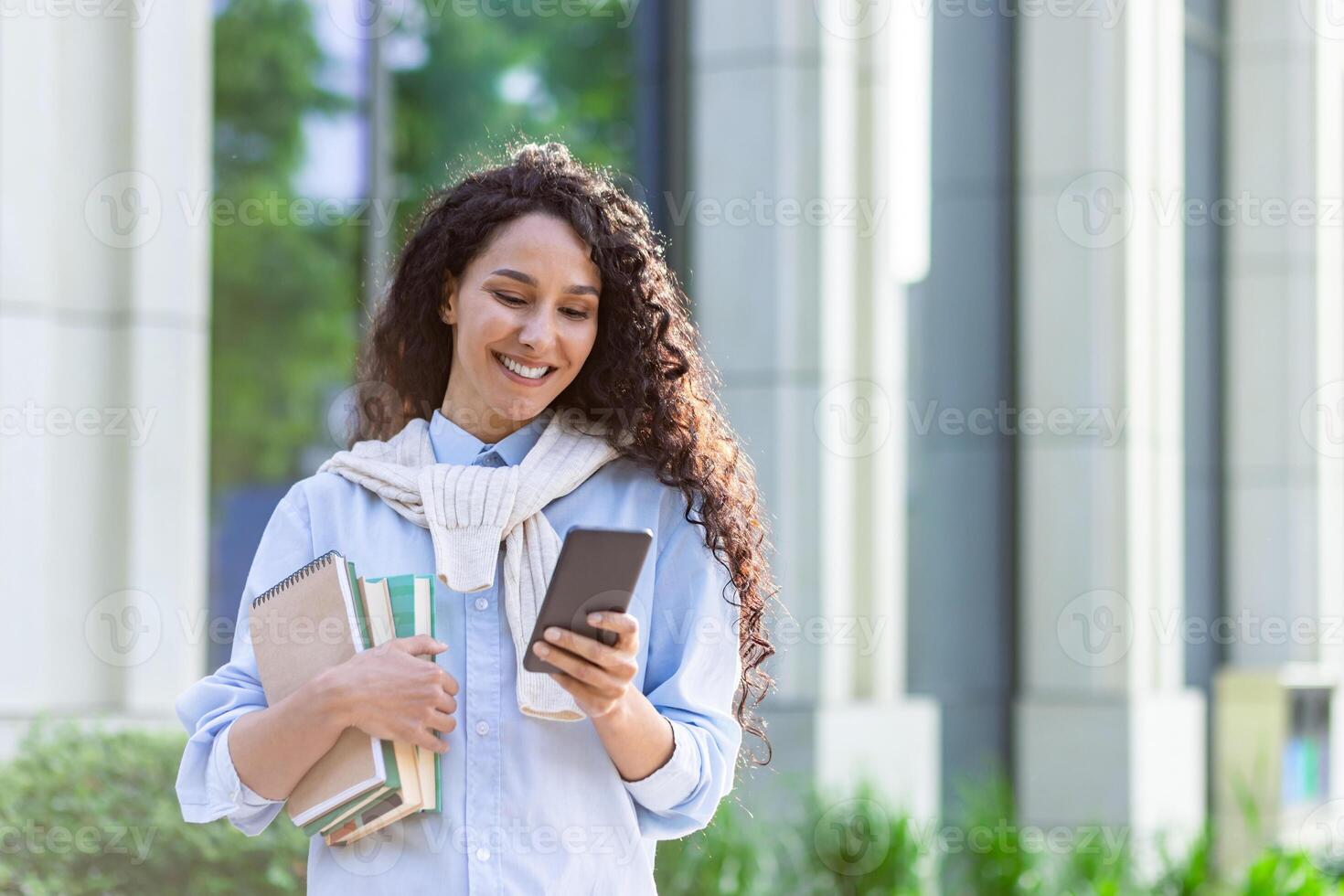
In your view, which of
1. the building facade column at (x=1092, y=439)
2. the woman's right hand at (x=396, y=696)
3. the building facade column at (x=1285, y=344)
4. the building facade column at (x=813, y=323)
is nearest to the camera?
the woman's right hand at (x=396, y=696)

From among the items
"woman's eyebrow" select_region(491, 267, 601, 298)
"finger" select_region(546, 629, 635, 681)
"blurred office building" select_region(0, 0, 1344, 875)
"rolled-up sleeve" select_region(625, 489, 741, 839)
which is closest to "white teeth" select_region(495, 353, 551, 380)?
"woman's eyebrow" select_region(491, 267, 601, 298)

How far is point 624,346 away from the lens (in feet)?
7.77

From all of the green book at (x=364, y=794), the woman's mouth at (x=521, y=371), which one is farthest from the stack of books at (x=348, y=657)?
the woman's mouth at (x=521, y=371)

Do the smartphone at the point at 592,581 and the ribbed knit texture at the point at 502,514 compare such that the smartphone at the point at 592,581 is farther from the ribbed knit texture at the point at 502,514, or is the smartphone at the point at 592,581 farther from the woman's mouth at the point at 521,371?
the woman's mouth at the point at 521,371

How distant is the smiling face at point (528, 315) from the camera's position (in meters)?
2.22

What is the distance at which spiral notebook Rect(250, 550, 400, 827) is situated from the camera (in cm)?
204

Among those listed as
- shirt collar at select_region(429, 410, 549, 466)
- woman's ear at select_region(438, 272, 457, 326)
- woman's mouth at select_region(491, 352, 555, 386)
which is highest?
woman's ear at select_region(438, 272, 457, 326)

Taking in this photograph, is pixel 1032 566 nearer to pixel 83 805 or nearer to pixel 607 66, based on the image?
pixel 607 66

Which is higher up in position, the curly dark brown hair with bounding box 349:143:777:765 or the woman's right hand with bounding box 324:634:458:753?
the curly dark brown hair with bounding box 349:143:777:765

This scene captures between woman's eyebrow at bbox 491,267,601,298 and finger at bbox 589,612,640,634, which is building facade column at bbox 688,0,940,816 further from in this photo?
finger at bbox 589,612,640,634

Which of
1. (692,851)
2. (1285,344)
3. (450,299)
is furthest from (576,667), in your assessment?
(1285,344)

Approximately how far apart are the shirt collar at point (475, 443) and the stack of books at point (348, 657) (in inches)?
11.0

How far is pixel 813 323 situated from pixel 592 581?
462 cm

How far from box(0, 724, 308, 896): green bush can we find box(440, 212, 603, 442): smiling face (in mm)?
2433
